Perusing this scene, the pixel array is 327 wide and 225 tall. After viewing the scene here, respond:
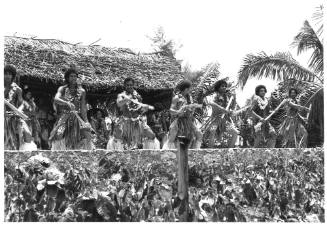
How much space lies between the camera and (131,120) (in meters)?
12.1

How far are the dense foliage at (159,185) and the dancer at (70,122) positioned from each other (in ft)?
4.43

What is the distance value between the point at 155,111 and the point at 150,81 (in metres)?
0.89

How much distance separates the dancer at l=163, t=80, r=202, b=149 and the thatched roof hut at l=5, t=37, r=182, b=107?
624 cm

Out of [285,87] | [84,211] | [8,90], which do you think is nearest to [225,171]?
[84,211]

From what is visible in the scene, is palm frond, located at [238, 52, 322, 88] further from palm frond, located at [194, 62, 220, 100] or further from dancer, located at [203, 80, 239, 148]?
dancer, located at [203, 80, 239, 148]

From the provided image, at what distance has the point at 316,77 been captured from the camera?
18.5 metres

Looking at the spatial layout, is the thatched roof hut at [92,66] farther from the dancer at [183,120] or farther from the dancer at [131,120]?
the dancer at [183,120]

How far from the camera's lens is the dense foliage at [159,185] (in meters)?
9.26

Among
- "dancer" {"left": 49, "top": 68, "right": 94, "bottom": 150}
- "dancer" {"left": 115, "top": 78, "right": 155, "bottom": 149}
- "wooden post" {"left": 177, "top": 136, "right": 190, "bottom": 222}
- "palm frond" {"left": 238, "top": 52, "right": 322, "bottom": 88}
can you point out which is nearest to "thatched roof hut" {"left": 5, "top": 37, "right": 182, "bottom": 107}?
"palm frond" {"left": 238, "top": 52, "right": 322, "bottom": 88}

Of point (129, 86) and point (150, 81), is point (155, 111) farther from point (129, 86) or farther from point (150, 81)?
point (129, 86)

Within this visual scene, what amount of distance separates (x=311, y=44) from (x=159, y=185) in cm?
1028

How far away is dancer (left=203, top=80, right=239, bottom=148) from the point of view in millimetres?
12414

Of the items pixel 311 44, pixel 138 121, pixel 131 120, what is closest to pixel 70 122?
pixel 131 120

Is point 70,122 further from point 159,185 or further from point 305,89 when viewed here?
point 305,89
